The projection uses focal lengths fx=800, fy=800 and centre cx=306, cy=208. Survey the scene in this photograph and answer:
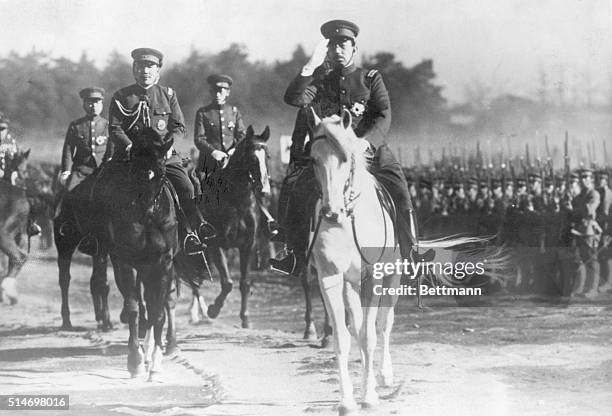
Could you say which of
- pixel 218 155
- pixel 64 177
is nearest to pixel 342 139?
pixel 218 155

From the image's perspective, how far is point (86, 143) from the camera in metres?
8.40

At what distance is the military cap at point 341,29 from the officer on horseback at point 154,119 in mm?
1681

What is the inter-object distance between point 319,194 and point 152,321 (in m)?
2.06

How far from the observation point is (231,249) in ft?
27.2

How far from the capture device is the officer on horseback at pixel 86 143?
27.5ft

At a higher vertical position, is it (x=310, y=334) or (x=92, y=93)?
(x=92, y=93)

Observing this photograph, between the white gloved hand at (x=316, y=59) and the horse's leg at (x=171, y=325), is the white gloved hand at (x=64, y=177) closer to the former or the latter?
the horse's leg at (x=171, y=325)

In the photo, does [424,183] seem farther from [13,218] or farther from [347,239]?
[13,218]

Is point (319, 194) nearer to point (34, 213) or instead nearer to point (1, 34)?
point (34, 213)

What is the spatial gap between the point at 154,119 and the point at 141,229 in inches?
49.7

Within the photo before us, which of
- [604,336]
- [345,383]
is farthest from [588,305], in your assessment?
[345,383]

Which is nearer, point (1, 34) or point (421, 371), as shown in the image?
point (421, 371)

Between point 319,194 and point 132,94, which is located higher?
point 132,94

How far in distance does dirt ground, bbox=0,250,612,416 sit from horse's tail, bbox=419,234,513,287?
11.0 inches
